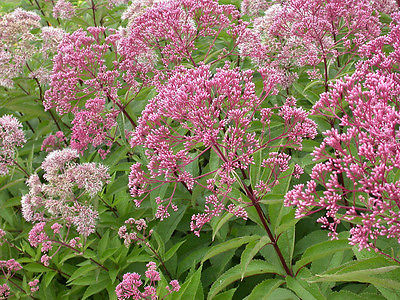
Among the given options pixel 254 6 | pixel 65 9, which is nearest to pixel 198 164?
pixel 254 6

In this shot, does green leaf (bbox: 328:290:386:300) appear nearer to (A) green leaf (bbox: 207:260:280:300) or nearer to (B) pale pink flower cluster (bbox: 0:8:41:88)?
(A) green leaf (bbox: 207:260:280:300)

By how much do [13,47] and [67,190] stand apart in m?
2.31

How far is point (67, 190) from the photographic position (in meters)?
3.47

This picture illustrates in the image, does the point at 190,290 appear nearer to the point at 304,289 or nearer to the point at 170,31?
the point at 304,289

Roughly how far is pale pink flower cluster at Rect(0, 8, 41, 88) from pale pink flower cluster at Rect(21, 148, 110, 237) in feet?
4.90

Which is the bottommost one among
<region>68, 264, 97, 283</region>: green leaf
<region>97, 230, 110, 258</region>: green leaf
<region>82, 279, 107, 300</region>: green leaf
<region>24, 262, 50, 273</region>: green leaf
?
<region>82, 279, 107, 300</region>: green leaf

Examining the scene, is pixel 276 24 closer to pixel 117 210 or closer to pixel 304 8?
pixel 304 8

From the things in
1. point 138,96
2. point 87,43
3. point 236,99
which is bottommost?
point 138,96

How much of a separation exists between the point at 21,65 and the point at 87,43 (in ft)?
4.21

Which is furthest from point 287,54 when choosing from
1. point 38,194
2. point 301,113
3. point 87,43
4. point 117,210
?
point 38,194

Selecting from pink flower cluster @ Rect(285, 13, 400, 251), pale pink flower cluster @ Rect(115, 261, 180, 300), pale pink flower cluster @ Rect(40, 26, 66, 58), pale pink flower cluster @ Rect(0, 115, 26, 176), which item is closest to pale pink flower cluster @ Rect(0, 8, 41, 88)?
pale pink flower cluster @ Rect(40, 26, 66, 58)

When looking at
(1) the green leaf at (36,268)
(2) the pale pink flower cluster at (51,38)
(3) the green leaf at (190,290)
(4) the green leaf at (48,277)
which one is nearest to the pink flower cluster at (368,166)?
(3) the green leaf at (190,290)

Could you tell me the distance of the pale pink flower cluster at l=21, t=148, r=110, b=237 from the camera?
3.31 meters

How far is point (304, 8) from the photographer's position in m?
3.40
